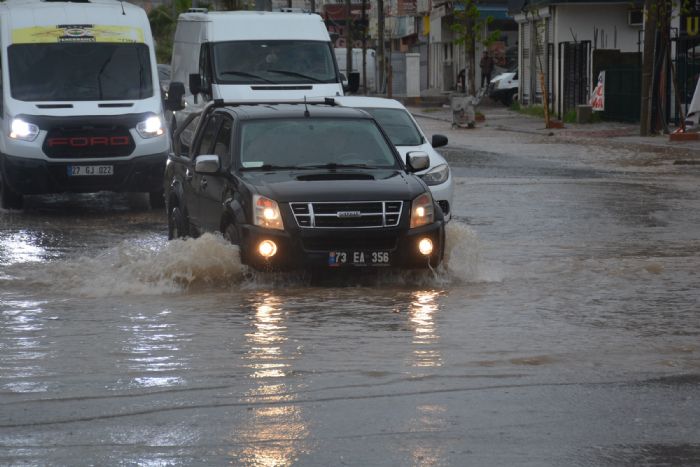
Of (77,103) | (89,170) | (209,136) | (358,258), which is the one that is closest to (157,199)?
(89,170)

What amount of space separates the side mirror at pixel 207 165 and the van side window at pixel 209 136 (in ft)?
2.93

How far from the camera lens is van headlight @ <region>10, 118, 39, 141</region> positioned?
61.0 feet

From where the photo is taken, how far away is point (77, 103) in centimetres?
1897

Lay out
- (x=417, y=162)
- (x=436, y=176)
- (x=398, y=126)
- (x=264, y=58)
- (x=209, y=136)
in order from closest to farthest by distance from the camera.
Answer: (x=417, y=162) < (x=209, y=136) < (x=436, y=176) < (x=398, y=126) < (x=264, y=58)

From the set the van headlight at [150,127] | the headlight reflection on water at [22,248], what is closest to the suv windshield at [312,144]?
the headlight reflection on water at [22,248]

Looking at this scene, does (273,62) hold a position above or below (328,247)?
above

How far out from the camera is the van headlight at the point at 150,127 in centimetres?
1911

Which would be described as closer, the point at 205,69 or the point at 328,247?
the point at 328,247

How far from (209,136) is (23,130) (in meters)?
5.51

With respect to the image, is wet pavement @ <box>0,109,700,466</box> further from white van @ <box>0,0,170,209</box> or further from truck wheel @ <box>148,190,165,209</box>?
truck wheel @ <box>148,190,165,209</box>

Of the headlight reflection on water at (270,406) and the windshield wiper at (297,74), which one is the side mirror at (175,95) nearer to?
the windshield wiper at (297,74)

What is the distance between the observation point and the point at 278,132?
13.0 m

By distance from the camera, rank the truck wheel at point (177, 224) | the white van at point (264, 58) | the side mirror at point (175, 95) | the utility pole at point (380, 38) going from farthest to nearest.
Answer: the utility pole at point (380, 38)
the white van at point (264, 58)
the side mirror at point (175, 95)
the truck wheel at point (177, 224)

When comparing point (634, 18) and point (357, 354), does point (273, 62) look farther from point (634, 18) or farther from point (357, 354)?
point (634, 18)
